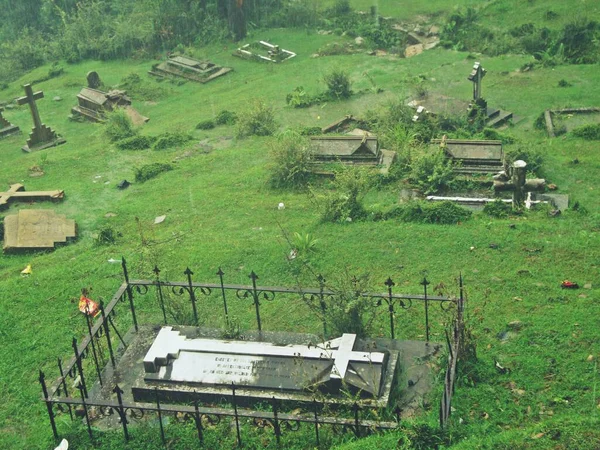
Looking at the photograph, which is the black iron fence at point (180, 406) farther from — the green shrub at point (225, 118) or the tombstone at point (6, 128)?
the tombstone at point (6, 128)

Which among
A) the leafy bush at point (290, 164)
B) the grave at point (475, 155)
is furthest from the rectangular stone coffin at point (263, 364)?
the grave at point (475, 155)

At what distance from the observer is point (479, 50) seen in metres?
25.5

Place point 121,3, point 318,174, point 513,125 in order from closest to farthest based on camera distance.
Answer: point 318,174
point 513,125
point 121,3

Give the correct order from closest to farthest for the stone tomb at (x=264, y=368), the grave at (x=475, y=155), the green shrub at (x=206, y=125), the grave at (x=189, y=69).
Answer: the stone tomb at (x=264, y=368), the grave at (x=475, y=155), the green shrub at (x=206, y=125), the grave at (x=189, y=69)

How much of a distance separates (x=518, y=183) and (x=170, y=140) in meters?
9.99

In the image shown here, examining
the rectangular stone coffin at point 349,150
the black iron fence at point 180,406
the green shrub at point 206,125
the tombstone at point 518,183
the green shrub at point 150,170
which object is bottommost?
the green shrub at point 206,125

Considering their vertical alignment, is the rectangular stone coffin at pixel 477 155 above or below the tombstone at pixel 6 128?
above

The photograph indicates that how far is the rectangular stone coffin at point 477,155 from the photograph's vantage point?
15141 mm

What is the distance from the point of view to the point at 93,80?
89.1ft

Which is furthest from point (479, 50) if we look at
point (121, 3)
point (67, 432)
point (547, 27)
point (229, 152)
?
point (67, 432)

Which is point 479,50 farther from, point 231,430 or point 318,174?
point 231,430

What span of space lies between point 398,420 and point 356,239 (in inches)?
193

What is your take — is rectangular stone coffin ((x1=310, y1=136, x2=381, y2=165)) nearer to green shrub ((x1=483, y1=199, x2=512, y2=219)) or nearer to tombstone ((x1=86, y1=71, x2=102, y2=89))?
green shrub ((x1=483, y1=199, x2=512, y2=219))

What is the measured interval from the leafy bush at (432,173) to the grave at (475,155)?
1.61 ft
